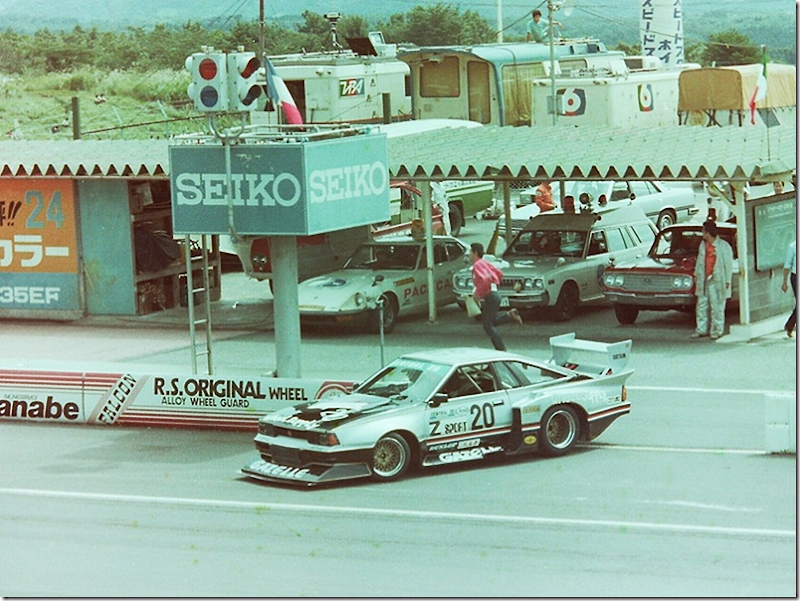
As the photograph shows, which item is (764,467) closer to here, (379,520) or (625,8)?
(379,520)

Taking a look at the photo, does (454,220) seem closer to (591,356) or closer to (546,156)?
(546,156)

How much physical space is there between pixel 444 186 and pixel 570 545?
24553 mm

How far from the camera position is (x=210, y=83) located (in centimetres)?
1672

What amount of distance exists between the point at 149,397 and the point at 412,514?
19.1 ft

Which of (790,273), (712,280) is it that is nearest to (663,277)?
(712,280)

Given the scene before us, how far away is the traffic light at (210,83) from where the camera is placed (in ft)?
54.7

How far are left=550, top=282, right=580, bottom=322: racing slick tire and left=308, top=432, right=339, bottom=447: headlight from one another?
10068 mm

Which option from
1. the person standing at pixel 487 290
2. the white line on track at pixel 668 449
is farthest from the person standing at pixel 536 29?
the white line on track at pixel 668 449

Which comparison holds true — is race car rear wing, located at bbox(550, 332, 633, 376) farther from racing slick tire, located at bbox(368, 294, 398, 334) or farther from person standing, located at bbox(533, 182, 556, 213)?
person standing, located at bbox(533, 182, 556, 213)

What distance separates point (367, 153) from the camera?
17531 mm

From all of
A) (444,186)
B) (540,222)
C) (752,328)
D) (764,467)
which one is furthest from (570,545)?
(444,186)

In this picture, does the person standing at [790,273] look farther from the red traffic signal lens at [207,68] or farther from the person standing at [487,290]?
the red traffic signal lens at [207,68]

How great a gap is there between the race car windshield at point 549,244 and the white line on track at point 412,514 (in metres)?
11.3

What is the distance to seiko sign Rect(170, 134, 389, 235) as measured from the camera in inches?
659
